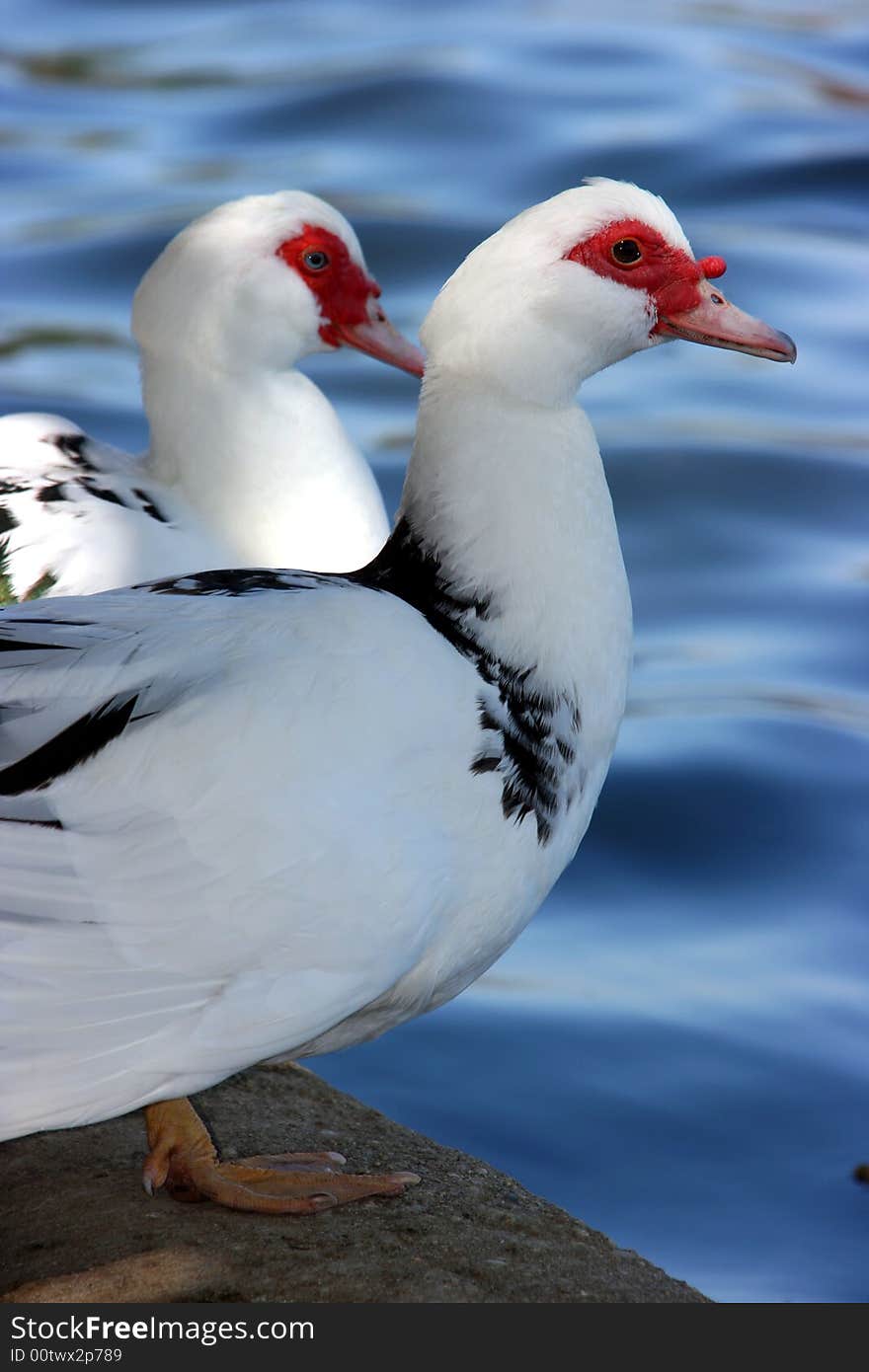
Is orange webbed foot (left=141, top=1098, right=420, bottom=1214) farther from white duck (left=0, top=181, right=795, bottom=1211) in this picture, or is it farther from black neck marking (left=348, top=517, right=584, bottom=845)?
black neck marking (left=348, top=517, right=584, bottom=845)

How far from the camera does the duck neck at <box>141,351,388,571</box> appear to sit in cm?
491

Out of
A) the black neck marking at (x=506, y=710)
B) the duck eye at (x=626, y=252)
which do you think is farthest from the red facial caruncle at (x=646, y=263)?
the black neck marking at (x=506, y=710)

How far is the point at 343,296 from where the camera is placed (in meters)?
5.28

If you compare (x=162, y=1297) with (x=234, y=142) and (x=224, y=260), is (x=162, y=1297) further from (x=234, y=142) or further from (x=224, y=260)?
(x=234, y=142)

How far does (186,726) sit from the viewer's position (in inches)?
116

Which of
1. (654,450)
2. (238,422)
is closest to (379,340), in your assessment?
(238,422)

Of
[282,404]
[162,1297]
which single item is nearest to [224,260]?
[282,404]

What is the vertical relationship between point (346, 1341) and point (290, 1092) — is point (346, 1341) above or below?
below

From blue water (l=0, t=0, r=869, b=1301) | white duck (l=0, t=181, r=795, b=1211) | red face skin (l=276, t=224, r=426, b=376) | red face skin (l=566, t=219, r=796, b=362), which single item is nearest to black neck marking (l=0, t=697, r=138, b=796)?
white duck (l=0, t=181, r=795, b=1211)

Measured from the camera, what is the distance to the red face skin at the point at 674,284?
11.1ft

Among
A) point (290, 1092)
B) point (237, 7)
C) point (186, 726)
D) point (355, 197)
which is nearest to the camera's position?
point (186, 726)

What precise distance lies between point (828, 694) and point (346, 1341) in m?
4.42

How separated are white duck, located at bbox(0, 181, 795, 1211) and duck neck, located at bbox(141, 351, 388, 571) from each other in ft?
4.98

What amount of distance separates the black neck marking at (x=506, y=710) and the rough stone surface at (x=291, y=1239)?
65cm
